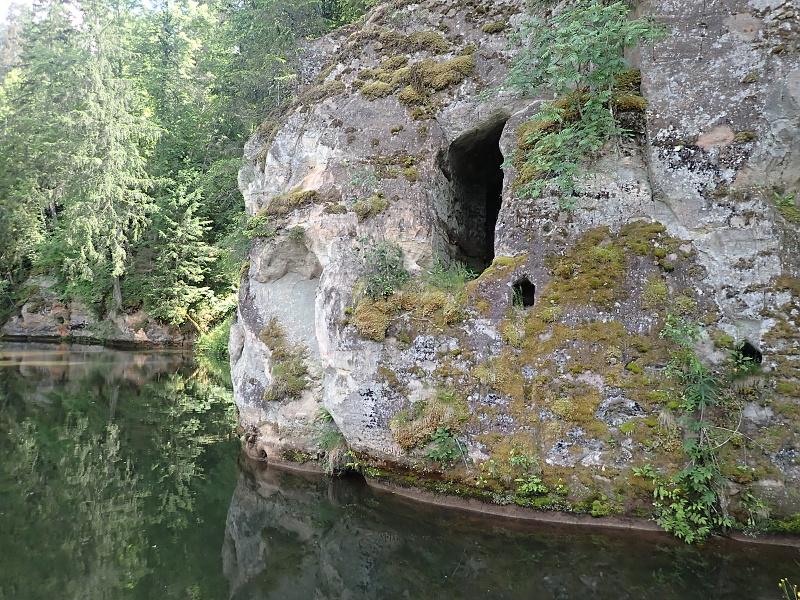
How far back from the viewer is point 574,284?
757cm

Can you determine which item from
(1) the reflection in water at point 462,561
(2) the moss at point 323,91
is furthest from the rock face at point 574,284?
(2) the moss at point 323,91

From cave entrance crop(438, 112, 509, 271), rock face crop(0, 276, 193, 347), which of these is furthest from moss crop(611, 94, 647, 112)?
rock face crop(0, 276, 193, 347)

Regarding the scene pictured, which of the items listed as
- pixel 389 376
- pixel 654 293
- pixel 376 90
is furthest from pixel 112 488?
pixel 654 293

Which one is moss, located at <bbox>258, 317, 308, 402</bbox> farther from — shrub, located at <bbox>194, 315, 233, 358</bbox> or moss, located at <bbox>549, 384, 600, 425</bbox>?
shrub, located at <bbox>194, 315, 233, 358</bbox>

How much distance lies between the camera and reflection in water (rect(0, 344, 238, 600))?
586cm

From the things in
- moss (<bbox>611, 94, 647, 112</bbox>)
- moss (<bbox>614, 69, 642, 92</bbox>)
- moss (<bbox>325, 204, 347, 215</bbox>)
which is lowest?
moss (<bbox>325, 204, 347, 215</bbox>)

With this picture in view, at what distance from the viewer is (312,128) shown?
10.8 m

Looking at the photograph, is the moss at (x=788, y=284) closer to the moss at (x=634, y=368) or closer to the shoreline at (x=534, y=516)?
the moss at (x=634, y=368)

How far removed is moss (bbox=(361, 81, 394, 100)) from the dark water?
7460 mm

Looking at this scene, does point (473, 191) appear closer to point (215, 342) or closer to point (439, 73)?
point (439, 73)

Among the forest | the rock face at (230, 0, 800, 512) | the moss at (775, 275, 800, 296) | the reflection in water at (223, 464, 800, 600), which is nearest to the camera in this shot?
the reflection in water at (223, 464, 800, 600)

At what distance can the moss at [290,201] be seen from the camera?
10026mm

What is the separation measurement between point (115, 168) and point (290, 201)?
22209mm

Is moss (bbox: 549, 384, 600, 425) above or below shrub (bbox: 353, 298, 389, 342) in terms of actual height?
below
